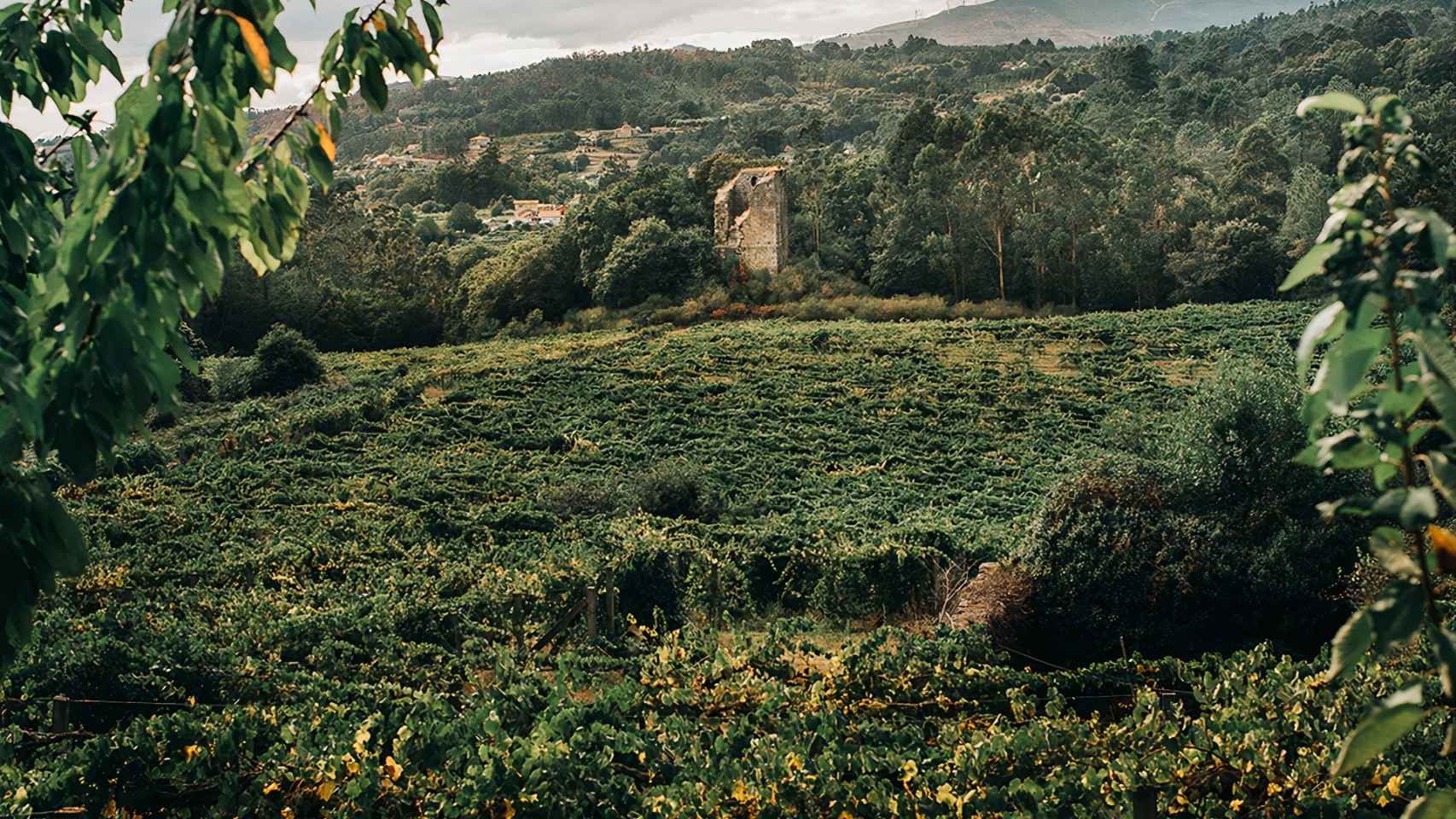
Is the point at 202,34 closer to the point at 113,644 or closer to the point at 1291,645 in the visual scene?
the point at 113,644

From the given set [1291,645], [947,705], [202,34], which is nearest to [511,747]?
[947,705]

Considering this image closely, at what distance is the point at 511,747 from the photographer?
6.12 meters

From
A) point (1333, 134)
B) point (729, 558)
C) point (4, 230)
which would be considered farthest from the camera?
point (1333, 134)

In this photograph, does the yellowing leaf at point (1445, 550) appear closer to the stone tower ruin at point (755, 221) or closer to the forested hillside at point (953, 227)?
the forested hillside at point (953, 227)

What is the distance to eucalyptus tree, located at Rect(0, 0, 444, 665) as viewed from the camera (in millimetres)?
2279

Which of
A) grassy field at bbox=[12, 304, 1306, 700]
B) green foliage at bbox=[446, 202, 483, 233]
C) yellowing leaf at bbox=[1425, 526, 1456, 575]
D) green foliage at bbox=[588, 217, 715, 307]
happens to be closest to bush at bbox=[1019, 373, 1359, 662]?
grassy field at bbox=[12, 304, 1306, 700]

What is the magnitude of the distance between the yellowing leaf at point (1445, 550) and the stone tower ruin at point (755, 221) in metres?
48.0

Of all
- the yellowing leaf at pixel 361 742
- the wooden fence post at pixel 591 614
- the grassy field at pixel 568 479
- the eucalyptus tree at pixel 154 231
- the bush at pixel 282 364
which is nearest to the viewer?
the eucalyptus tree at pixel 154 231

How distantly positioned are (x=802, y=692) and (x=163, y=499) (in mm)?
16520

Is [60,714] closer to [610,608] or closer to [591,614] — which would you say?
[591,614]

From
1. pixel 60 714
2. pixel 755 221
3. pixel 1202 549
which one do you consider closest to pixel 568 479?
pixel 1202 549

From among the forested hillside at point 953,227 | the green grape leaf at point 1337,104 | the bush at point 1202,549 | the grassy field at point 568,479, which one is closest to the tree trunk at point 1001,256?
the forested hillside at point 953,227

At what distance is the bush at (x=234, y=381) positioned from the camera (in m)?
34.3

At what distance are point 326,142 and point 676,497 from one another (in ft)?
63.3
